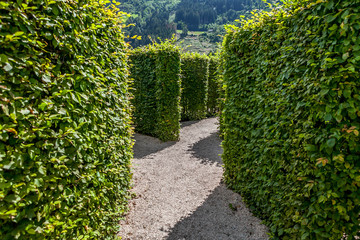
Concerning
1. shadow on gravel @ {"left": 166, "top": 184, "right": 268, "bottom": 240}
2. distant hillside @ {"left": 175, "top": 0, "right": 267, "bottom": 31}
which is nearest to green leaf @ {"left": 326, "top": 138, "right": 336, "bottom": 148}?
shadow on gravel @ {"left": 166, "top": 184, "right": 268, "bottom": 240}

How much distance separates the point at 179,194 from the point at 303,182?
287 centimetres

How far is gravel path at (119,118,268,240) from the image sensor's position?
350cm

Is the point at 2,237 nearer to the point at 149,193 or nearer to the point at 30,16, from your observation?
the point at 30,16

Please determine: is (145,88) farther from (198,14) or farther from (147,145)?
(198,14)

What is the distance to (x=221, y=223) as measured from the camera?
3.73 m

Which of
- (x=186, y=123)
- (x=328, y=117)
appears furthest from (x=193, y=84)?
(x=328, y=117)

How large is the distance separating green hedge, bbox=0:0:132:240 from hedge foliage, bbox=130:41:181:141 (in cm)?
493

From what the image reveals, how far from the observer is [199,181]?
532cm

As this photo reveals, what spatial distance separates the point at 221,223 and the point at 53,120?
327 cm

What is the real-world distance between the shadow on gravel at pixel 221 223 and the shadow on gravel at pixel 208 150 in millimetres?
2045

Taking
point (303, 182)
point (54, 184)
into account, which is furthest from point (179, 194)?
point (54, 184)

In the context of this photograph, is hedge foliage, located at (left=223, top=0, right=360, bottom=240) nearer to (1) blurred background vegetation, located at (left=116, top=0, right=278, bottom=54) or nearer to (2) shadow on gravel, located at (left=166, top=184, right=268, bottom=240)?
(2) shadow on gravel, located at (left=166, top=184, right=268, bottom=240)

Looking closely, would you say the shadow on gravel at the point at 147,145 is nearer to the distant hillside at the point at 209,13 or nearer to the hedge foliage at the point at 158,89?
the hedge foliage at the point at 158,89

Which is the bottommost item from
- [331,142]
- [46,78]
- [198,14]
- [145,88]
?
[145,88]
